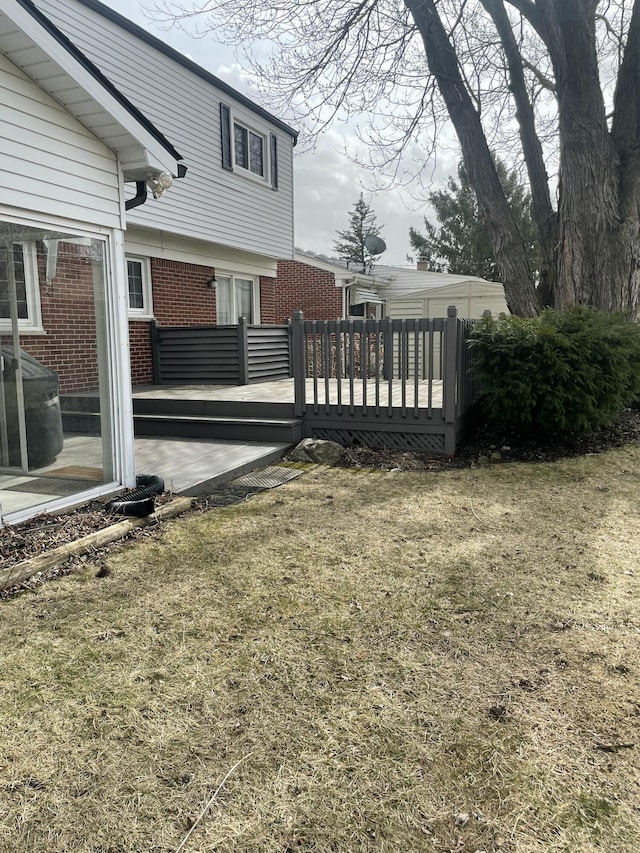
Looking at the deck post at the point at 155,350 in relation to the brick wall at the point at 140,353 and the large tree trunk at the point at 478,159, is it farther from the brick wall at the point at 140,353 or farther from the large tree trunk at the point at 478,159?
the large tree trunk at the point at 478,159

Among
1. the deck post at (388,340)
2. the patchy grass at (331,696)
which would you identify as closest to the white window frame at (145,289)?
the deck post at (388,340)

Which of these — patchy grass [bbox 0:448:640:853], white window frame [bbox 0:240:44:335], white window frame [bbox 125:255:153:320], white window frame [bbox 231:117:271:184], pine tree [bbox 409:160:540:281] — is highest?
pine tree [bbox 409:160:540:281]

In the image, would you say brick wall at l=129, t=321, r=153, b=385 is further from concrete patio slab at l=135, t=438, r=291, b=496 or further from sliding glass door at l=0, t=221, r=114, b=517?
sliding glass door at l=0, t=221, r=114, b=517

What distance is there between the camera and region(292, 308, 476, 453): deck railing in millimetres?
6652

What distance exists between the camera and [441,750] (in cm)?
206

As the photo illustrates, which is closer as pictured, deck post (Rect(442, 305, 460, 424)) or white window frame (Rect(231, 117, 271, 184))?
deck post (Rect(442, 305, 460, 424))

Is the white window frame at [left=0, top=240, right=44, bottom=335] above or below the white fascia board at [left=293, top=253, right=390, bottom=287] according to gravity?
below

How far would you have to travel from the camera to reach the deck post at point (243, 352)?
9695 millimetres

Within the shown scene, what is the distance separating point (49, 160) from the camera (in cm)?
404

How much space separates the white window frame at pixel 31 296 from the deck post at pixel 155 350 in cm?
607

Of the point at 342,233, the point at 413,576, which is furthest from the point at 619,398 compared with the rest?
the point at 342,233

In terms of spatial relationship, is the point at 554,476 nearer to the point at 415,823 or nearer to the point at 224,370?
the point at 415,823

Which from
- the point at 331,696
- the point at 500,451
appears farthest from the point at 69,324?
the point at 500,451

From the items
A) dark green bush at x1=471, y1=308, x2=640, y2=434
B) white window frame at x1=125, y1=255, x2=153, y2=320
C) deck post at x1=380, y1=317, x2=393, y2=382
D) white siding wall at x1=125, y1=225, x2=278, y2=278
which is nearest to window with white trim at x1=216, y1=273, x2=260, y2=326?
white siding wall at x1=125, y1=225, x2=278, y2=278
